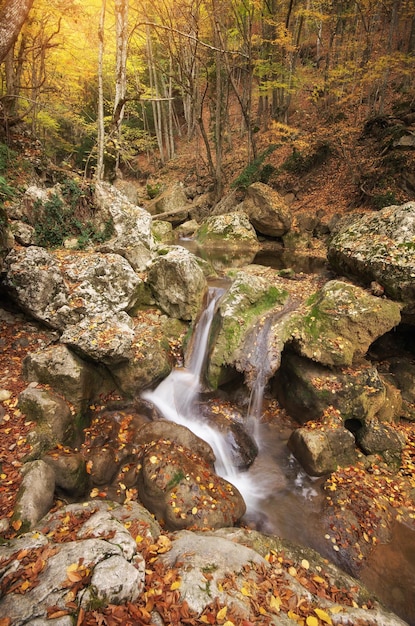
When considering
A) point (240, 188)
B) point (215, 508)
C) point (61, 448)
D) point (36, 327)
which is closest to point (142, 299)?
point (36, 327)

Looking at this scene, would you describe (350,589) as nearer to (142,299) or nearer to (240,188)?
(142,299)

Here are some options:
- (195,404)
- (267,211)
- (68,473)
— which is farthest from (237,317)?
(267,211)

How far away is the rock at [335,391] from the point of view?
6.97 metres

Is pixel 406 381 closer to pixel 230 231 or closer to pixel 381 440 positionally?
pixel 381 440

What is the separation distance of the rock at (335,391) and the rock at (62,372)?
4820mm

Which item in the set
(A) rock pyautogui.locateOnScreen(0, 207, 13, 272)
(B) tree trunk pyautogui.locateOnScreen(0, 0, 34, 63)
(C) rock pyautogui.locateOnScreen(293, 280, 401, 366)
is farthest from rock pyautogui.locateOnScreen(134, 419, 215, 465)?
(B) tree trunk pyautogui.locateOnScreen(0, 0, 34, 63)

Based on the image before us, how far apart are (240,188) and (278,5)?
12.6 meters

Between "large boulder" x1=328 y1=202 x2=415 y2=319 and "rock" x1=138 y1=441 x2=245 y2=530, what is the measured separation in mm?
6008

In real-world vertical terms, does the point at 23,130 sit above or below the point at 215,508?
above

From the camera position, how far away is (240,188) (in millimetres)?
18984

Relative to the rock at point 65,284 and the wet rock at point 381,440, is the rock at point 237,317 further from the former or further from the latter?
the wet rock at point 381,440

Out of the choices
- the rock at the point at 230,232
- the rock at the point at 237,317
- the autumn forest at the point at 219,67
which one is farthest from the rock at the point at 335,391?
the autumn forest at the point at 219,67

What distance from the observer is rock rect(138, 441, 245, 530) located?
4848mm

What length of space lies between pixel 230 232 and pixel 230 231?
0.06m
